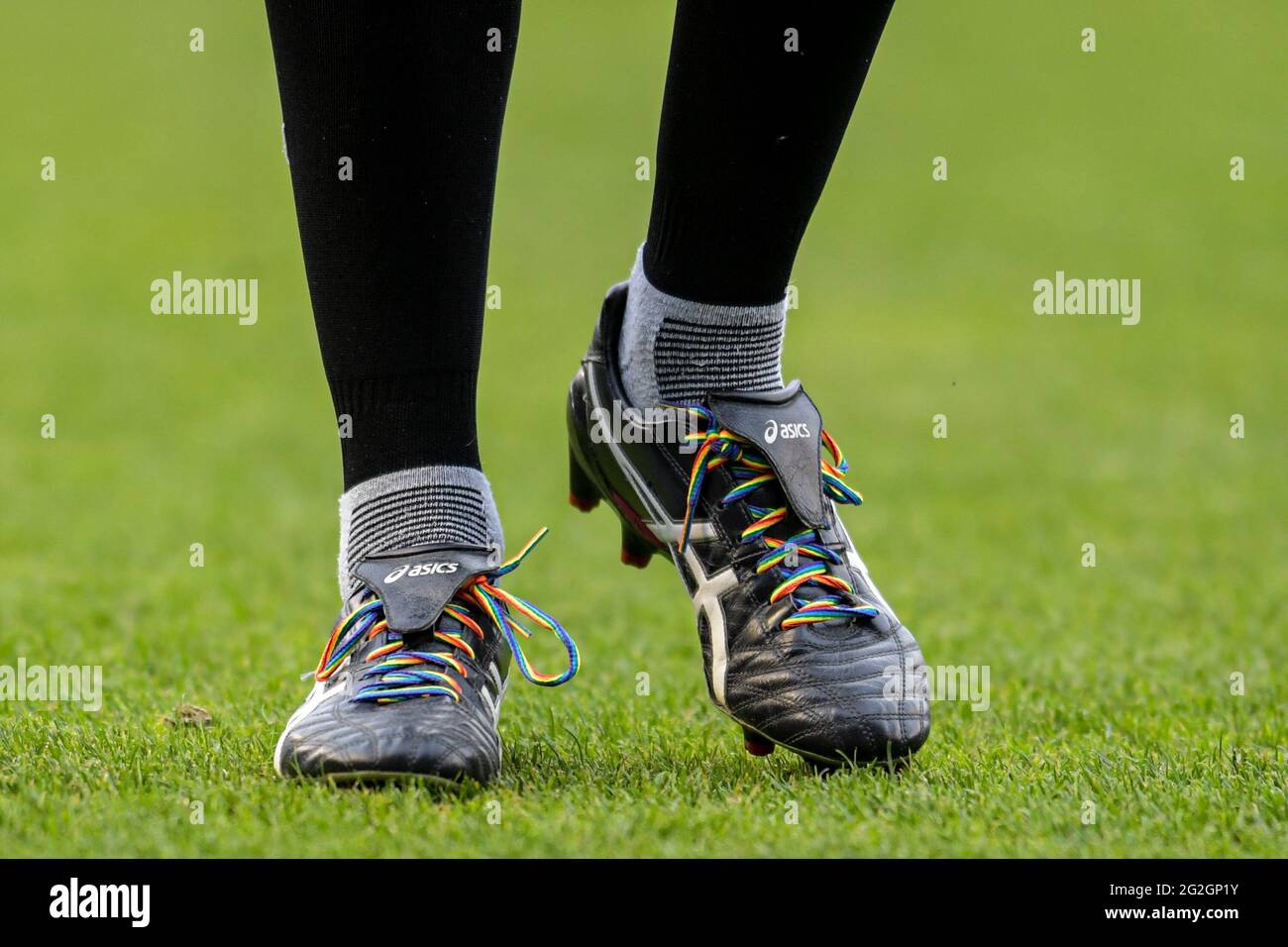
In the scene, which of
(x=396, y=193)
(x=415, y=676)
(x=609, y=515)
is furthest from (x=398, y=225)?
(x=609, y=515)

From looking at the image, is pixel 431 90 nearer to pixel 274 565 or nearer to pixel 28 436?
pixel 274 565

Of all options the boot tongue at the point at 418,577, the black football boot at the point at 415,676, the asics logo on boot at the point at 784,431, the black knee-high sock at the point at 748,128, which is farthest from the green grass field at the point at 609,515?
the black knee-high sock at the point at 748,128

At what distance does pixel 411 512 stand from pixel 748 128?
0.42 m

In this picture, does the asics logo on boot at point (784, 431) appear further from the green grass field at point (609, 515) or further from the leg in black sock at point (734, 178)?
the green grass field at point (609, 515)

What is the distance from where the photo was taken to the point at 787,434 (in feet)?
4.23

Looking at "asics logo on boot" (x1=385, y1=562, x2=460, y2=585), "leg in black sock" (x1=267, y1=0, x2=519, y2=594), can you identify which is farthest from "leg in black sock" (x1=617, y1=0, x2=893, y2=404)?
"asics logo on boot" (x1=385, y1=562, x2=460, y2=585)

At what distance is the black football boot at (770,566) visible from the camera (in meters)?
1.21

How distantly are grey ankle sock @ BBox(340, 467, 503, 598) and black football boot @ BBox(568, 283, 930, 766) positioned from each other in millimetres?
157

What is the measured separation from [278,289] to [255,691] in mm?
5124

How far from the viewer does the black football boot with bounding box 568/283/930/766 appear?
3.96 ft

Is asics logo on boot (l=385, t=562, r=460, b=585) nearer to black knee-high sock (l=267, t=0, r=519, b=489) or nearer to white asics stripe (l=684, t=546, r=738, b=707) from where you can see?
black knee-high sock (l=267, t=0, r=519, b=489)

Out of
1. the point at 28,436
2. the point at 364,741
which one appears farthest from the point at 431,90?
the point at 28,436

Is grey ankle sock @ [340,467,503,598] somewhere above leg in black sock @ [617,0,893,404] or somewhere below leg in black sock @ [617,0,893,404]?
below

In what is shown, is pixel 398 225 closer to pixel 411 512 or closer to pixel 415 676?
pixel 411 512
